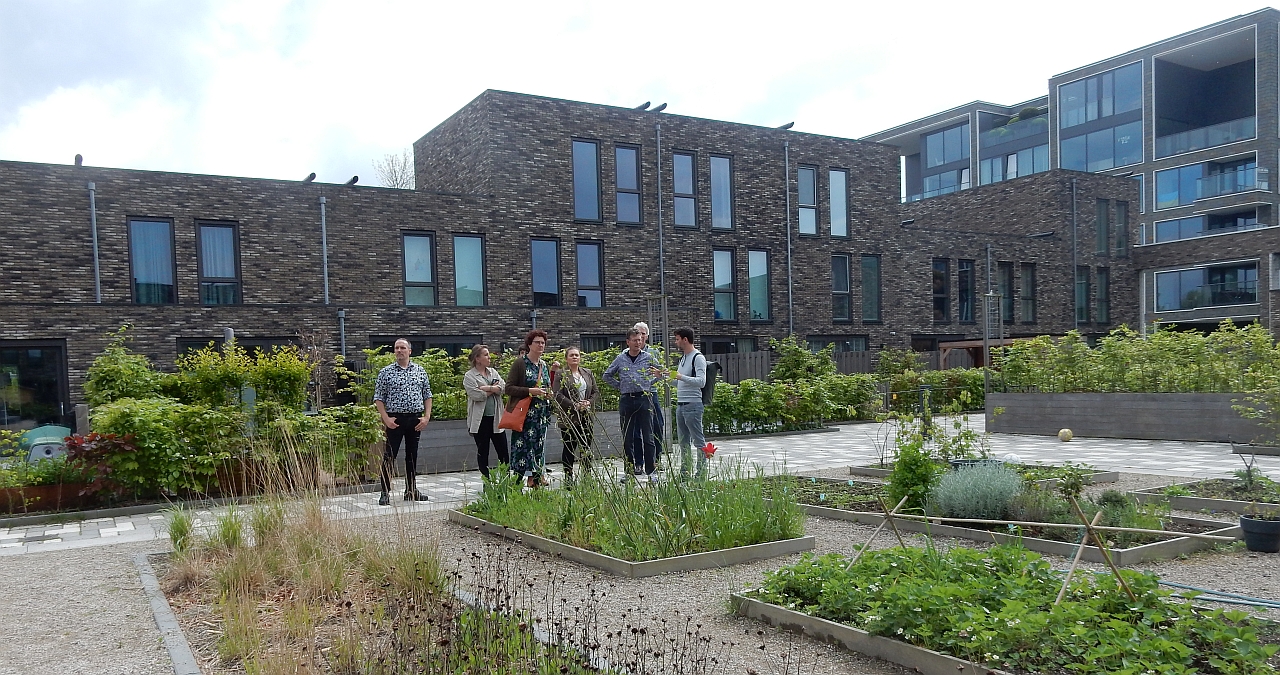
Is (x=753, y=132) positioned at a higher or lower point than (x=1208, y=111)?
lower

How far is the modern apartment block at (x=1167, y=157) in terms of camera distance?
34.6 meters

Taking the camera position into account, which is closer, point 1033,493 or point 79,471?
point 1033,493

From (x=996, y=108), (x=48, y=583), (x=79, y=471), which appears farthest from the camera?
(x=996, y=108)

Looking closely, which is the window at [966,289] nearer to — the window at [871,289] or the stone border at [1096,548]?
the window at [871,289]

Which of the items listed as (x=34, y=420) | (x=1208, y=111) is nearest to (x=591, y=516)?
(x=34, y=420)

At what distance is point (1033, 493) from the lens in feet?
22.1

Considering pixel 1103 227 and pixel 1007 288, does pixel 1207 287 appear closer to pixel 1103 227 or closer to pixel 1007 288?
pixel 1103 227

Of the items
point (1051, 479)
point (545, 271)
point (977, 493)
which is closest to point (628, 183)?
point (545, 271)

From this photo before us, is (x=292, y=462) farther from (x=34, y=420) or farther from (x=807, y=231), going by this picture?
(x=807, y=231)

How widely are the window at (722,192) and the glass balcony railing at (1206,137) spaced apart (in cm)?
3035

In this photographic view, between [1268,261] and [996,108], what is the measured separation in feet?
72.6

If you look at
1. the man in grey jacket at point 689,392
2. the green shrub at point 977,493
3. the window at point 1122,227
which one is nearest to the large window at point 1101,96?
the window at point 1122,227

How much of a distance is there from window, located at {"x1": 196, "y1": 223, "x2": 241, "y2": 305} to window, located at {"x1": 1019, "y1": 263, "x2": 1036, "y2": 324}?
86.5 ft

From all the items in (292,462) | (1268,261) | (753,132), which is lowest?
(292,462)
